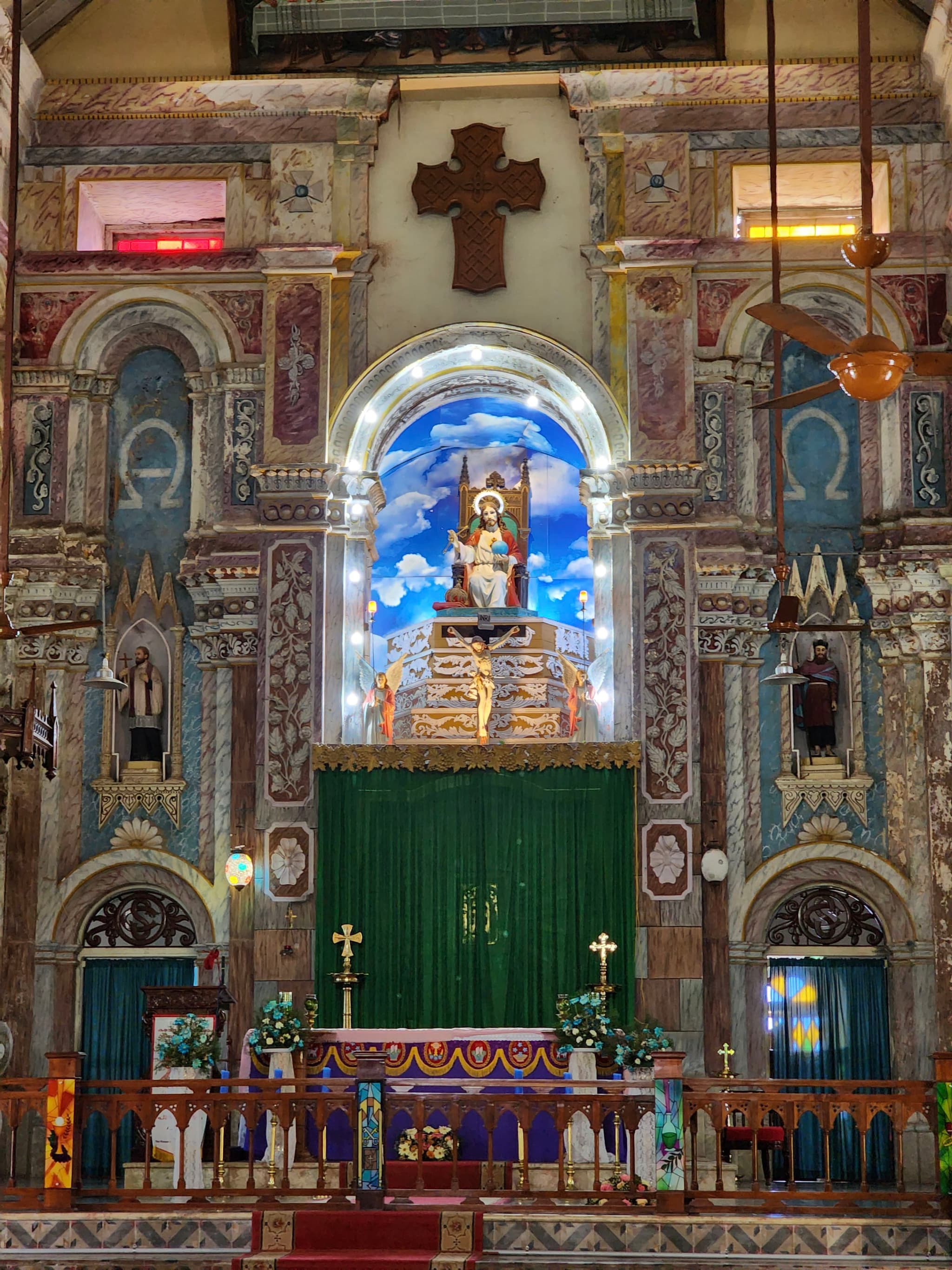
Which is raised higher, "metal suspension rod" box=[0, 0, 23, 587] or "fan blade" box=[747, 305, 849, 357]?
"metal suspension rod" box=[0, 0, 23, 587]

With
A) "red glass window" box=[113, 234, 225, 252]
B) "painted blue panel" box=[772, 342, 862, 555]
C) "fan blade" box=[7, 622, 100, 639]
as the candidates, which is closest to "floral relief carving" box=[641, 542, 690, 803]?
"painted blue panel" box=[772, 342, 862, 555]

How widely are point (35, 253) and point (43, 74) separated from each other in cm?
214

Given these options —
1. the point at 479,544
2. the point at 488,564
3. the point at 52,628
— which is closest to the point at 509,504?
the point at 479,544

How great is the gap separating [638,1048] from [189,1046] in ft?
13.1

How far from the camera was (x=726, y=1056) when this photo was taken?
1970cm

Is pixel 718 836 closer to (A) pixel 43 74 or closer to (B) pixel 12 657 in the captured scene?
(B) pixel 12 657

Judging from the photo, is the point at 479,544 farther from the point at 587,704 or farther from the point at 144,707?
the point at 144,707

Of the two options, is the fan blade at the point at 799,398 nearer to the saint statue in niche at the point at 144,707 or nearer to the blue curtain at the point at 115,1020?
the saint statue in niche at the point at 144,707

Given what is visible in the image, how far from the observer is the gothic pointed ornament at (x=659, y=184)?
2186cm

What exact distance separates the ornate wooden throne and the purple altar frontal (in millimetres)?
6417

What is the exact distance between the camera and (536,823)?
20594mm

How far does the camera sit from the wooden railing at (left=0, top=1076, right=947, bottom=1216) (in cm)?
1566

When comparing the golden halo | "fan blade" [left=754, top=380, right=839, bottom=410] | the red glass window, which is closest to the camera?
"fan blade" [left=754, top=380, right=839, bottom=410]

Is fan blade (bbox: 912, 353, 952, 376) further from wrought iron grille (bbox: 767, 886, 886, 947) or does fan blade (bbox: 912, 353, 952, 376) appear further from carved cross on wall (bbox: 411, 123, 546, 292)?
carved cross on wall (bbox: 411, 123, 546, 292)
